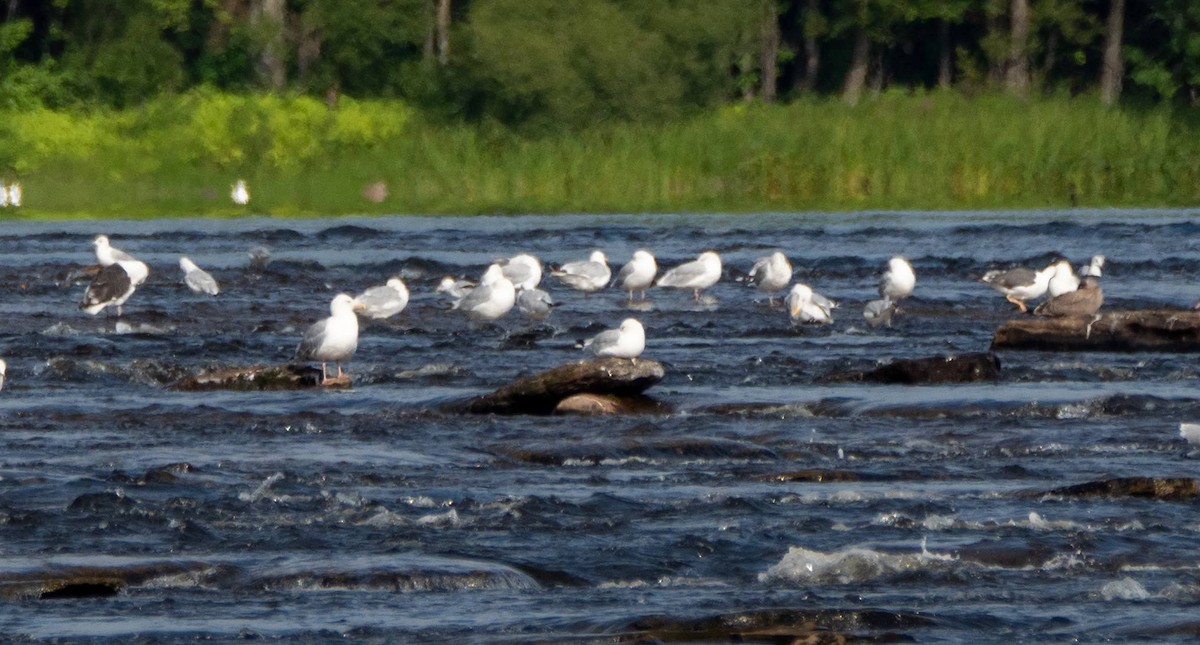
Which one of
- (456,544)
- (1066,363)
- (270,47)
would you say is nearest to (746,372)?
(1066,363)

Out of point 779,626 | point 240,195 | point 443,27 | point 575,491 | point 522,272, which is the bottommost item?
point 240,195

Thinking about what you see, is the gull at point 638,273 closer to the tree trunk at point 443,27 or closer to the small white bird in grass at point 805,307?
the small white bird in grass at point 805,307

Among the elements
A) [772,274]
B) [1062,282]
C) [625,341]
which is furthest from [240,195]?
[625,341]

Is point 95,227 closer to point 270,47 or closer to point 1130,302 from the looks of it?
point 270,47

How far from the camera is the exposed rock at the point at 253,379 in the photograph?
528 inches

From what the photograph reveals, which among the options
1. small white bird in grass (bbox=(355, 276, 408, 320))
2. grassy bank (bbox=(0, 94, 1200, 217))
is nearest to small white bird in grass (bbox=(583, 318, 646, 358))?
small white bird in grass (bbox=(355, 276, 408, 320))

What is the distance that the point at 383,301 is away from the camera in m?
17.8

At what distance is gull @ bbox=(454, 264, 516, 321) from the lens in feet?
59.9

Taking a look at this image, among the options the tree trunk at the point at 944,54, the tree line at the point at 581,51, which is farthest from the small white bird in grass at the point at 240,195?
the tree trunk at the point at 944,54

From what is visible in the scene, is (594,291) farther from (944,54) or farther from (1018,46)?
(944,54)

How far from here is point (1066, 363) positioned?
46.7ft

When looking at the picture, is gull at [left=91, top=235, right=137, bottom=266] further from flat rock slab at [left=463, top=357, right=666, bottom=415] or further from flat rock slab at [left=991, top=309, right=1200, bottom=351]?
flat rock slab at [left=463, top=357, right=666, bottom=415]

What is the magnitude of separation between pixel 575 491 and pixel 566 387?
2.83 m

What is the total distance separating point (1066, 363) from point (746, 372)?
1.95 meters
